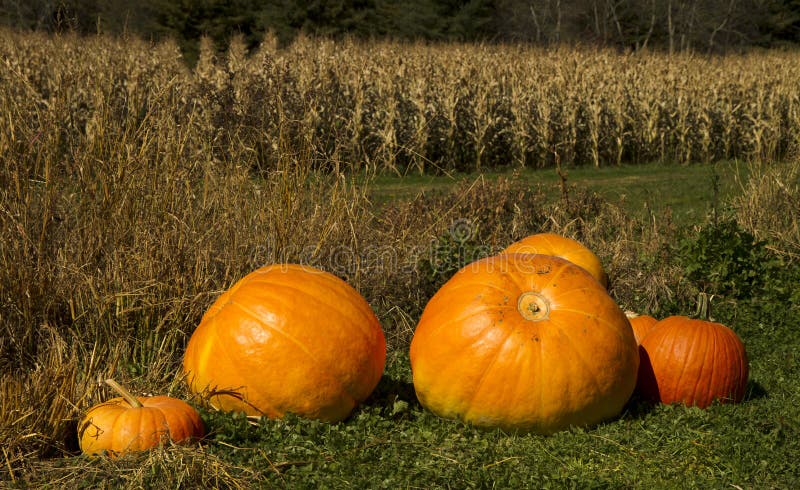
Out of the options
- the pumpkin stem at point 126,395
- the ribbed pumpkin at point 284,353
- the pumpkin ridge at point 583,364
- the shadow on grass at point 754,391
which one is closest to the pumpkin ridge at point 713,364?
the shadow on grass at point 754,391

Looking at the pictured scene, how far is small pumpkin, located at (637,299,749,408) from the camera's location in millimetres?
4773

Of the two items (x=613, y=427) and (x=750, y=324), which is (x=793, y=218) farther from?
(x=613, y=427)

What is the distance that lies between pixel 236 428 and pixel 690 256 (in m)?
4.26

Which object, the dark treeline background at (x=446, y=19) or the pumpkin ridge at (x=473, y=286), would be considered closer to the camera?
the pumpkin ridge at (x=473, y=286)

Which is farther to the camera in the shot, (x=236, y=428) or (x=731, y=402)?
(x=731, y=402)

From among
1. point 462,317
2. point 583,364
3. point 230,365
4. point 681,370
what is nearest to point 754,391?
point 681,370

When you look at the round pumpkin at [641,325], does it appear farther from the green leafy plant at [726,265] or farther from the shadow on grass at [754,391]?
the green leafy plant at [726,265]

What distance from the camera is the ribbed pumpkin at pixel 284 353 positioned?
434 centimetres

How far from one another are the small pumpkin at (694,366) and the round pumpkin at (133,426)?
2.61 m

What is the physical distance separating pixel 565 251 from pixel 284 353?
274 centimetres

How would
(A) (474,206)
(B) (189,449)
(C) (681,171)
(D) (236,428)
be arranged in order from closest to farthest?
(B) (189,449), (D) (236,428), (A) (474,206), (C) (681,171)

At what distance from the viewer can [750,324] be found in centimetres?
646

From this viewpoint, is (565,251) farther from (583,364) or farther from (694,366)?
(583,364)

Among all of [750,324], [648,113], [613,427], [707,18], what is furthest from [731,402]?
[707,18]
